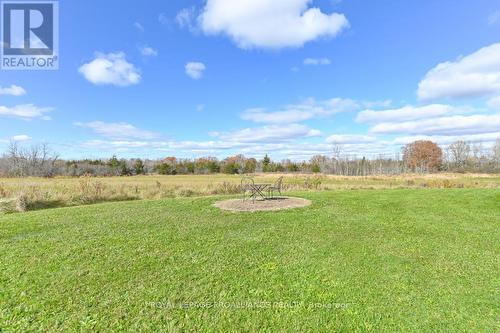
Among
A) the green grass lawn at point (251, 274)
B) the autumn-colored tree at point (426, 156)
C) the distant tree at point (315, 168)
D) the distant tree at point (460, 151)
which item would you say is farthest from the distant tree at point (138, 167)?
the distant tree at point (460, 151)

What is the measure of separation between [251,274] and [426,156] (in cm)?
8036

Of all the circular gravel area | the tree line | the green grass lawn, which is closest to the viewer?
the green grass lawn

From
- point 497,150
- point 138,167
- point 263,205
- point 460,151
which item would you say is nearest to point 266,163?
point 138,167

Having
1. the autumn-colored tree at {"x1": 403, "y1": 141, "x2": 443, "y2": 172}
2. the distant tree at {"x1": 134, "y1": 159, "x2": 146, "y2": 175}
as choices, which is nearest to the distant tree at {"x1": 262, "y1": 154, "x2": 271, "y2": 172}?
the distant tree at {"x1": 134, "y1": 159, "x2": 146, "y2": 175}

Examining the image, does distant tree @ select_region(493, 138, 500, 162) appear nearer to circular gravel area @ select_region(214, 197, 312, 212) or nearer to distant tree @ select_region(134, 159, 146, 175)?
circular gravel area @ select_region(214, 197, 312, 212)

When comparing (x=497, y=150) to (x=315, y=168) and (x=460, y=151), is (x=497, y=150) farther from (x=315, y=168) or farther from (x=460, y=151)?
(x=315, y=168)

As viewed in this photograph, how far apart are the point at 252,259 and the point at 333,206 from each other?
5684 millimetres

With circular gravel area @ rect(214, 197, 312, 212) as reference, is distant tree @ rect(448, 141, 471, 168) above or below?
above

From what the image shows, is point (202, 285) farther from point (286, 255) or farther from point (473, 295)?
point (473, 295)

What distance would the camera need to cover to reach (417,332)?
3076mm

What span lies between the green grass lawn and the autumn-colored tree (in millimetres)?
73586

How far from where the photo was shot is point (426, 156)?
70188 millimetres

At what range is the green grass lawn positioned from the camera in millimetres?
3299

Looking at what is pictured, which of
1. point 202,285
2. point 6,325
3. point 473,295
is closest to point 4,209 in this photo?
point 6,325
